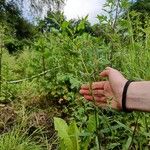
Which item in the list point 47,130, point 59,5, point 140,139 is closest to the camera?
point 140,139

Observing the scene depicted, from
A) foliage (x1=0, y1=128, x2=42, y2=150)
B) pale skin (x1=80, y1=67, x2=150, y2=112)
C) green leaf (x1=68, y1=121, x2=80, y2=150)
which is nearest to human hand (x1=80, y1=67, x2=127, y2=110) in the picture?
pale skin (x1=80, y1=67, x2=150, y2=112)

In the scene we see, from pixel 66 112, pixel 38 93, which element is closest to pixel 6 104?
pixel 38 93

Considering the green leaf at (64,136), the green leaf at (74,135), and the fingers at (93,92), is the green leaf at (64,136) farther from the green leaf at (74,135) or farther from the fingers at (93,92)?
the fingers at (93,92)

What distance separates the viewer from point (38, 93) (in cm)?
466

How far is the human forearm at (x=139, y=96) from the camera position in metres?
2.41

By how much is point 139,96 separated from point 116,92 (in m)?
0.17

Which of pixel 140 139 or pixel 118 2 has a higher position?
pixel 118 2

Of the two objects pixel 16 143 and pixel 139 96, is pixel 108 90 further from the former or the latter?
pixel 16 143

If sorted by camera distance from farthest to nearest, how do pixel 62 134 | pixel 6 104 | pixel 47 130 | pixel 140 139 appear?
1. pixel 6 104
2. pixel 47 130
3. pixel 62 134
4. pixel 140 139

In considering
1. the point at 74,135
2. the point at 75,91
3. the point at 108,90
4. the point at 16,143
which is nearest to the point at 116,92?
the point at 108,90

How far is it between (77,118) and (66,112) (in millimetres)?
504

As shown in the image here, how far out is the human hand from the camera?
256 centimetres

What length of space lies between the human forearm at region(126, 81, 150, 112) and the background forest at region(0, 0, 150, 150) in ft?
0.71

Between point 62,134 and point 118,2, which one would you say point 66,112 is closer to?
point 62,134
